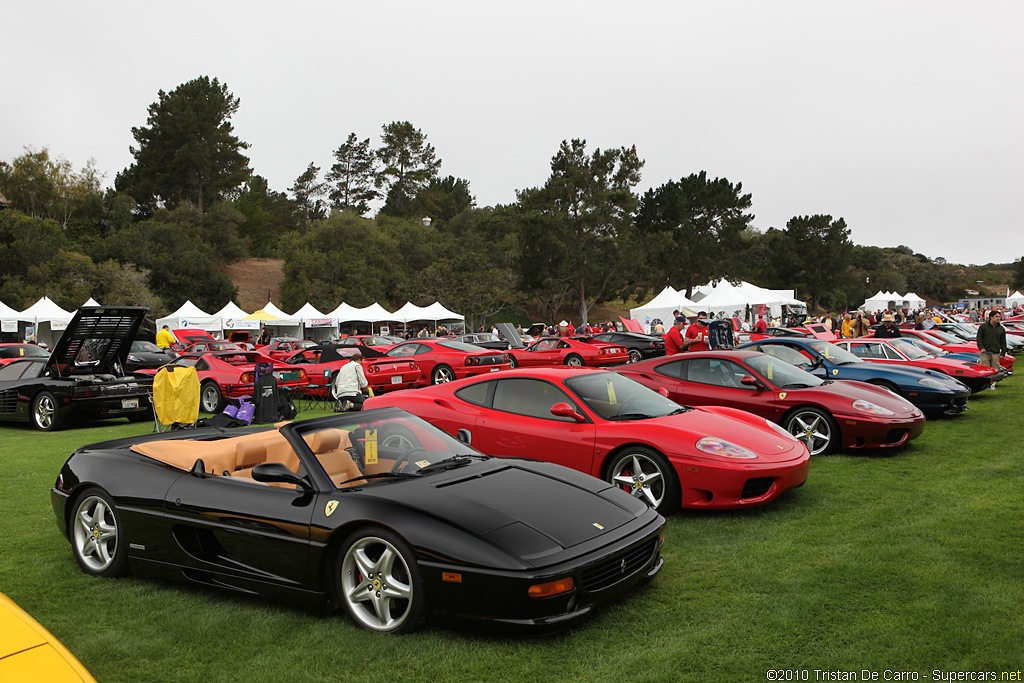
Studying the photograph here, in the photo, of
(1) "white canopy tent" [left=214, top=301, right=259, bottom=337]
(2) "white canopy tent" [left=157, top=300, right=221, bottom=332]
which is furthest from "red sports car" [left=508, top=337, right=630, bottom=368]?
(2) "white canopy tent" [left=157, top=300, right=221, bottom=332]

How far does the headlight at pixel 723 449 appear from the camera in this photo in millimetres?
5773

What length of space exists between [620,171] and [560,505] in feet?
209

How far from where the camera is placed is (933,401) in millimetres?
10703

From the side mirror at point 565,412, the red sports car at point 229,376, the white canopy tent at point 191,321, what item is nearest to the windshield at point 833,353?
the side mirror at point 565,412

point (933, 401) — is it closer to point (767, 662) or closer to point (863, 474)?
point (863, 474)

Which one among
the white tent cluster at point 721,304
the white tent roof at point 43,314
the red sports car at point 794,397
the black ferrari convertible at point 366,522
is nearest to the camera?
the black ferrari convertible at point 366,522

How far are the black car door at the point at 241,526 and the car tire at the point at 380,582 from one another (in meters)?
0.25

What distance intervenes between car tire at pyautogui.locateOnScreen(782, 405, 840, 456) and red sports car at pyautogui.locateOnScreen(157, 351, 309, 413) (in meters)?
10.4

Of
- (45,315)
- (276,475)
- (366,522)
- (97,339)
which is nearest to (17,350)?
(45,315)

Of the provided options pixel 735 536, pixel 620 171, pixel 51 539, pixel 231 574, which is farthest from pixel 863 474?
pixel 620 171

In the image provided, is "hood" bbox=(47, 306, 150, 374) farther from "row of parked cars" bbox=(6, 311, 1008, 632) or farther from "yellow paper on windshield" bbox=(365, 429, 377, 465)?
"yellow paper on windshield" bbox=(365, 429, 377, 465)

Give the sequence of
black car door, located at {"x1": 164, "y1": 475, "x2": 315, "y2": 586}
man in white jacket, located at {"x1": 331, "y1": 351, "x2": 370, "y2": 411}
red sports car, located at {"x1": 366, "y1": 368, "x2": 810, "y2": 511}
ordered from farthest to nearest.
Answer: man in white jacket, located at {"x1": 331, "y1": 351, "x2": 370, "y2": 411} < red sports car, located at {"x1": 366, "y1": 368, "x2": 810, "y2": 511} < black car door, located at {"x1": 164, "y1": 475, "x2": 315, "y2": 586}

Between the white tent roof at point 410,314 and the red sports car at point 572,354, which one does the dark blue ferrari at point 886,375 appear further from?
the white tent roof at point 410,314

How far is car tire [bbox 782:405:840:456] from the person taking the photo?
26.5ft
